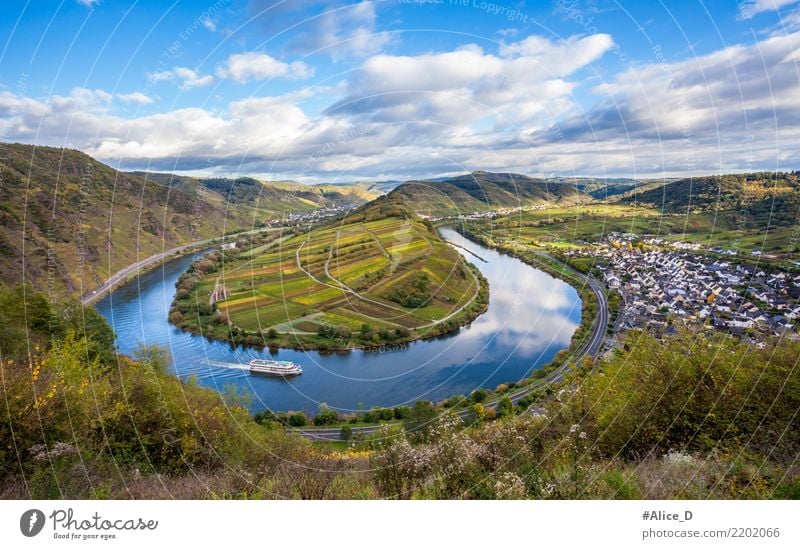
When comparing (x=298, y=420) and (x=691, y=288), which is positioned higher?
(x=691, y=288)

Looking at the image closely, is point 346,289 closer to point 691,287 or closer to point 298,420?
point 298,420

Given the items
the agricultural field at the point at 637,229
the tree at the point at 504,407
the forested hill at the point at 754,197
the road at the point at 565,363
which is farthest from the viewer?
the forested hill at the point at 754,197

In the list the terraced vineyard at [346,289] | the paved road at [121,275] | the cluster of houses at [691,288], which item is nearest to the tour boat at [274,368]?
the terraced vineyard at [346,289]

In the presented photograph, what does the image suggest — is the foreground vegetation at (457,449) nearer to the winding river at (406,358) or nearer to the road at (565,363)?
the road at (565,363)

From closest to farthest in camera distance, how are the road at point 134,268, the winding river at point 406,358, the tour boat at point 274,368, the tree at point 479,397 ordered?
the tree at point 479,397 → the winding river at point 406,358 → the tour boat at point 274,368 → the road at point 134,268

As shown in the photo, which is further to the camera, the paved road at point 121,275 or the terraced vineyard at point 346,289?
the paved road at point 121,275

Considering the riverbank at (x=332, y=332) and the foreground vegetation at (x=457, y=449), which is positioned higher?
the foreground vegetation at (x=457, y=449)

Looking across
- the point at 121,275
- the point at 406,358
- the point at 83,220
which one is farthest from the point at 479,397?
the point at 83,220

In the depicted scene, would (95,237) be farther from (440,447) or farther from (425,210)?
(440,447)
